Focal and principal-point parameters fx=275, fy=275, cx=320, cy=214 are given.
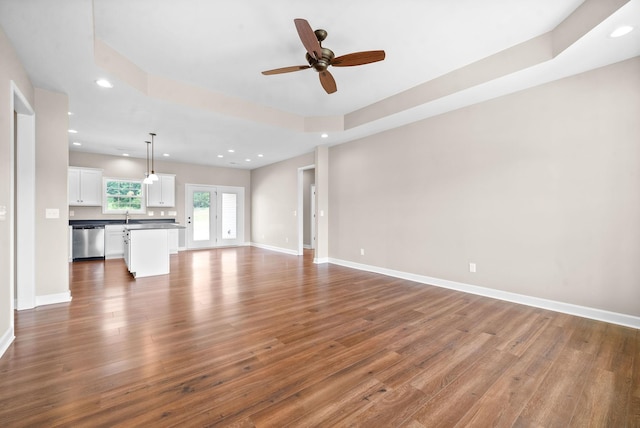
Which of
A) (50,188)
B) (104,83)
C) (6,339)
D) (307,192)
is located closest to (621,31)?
(104,83)

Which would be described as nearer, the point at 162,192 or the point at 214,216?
the point at 162,192

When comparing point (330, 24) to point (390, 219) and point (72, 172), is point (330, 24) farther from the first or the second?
point (72, 172)

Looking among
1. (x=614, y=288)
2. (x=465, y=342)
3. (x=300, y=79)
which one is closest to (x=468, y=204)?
(x=614, y=288)

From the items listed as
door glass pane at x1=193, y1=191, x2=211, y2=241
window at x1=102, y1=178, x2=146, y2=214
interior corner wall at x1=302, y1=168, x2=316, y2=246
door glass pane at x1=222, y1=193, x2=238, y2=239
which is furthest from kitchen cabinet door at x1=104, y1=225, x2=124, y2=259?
interior corner wall at x1=302, y1=168, x2=316, y2=246

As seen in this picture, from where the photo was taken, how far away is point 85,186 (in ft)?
22.8

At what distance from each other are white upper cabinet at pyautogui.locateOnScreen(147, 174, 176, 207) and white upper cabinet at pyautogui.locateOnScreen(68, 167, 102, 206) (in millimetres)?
1126

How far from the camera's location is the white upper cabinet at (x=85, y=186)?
6.77m

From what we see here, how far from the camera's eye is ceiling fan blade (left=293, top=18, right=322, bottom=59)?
2.14 metres

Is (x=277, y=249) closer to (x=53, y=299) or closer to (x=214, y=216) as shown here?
(x=214, y=216)

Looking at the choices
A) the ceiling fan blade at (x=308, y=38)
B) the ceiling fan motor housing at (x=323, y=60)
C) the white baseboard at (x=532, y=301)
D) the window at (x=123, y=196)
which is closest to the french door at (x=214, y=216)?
the window at (x=123, y=196)

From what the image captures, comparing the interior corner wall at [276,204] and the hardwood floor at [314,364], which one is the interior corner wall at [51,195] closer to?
the hardwood floor at [314,364]

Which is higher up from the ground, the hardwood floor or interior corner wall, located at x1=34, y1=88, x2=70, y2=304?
interior corner wall, located at x1=34, y1=88, x2=70, y2=304

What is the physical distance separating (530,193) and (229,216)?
826cm

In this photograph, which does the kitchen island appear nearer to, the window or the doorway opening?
the window
